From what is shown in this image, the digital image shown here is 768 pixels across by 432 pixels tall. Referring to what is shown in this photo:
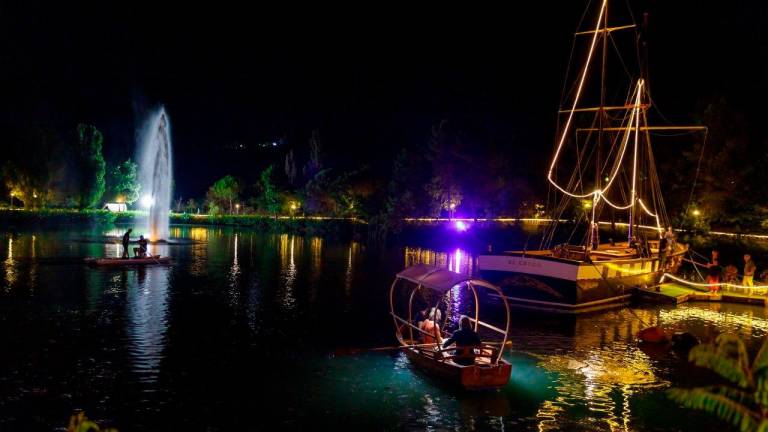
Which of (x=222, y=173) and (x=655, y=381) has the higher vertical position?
(x=222, y=173)

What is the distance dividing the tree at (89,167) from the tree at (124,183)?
1057cm

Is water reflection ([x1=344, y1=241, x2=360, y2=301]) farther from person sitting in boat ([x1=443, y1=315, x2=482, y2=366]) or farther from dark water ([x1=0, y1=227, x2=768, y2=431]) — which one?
person sitting in boat ([x1=443, y1=315, x2=482, y2=366])

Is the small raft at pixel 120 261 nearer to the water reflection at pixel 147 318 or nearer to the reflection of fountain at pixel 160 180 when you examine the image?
the water reflection at pixel 147 318

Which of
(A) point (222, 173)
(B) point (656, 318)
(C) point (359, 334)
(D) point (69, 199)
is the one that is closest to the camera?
(C) point (359, 334)

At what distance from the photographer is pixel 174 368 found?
20844 mm

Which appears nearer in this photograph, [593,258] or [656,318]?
[656,318]

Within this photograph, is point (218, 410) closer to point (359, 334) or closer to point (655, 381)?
point (359, 334)

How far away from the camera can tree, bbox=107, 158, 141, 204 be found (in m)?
118

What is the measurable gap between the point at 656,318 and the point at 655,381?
39.8ft

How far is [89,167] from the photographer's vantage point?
105m

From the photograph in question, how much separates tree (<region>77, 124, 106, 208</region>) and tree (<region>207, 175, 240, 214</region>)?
26.4 metres

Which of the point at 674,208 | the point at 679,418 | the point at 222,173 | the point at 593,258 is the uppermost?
the point at 222,173

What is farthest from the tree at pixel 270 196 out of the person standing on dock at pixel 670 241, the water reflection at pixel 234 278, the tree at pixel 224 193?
the person standing on dock at pixel 670 241

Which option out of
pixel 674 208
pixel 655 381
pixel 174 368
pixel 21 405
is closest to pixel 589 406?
pixel 655 381
